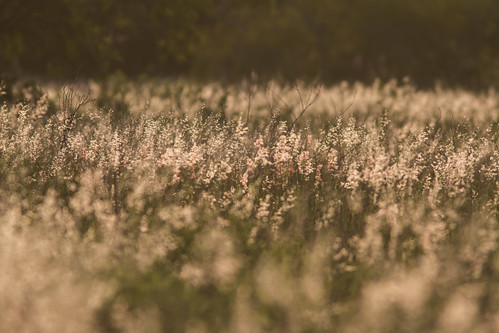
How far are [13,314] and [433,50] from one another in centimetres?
1866

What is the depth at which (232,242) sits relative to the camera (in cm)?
287

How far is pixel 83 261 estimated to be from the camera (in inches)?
92.1

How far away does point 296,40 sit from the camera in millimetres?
20188

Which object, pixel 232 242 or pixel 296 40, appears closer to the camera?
pixel 232 242

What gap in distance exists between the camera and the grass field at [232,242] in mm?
2074

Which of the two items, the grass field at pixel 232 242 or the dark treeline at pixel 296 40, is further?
the dark treeline at pixel 296 40

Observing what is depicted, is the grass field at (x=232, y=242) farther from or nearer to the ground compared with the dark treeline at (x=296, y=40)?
nearer to the ground

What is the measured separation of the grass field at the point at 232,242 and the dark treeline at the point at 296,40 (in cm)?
616

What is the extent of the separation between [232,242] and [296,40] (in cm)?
1814

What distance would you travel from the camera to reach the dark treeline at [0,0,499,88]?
34.1 feet

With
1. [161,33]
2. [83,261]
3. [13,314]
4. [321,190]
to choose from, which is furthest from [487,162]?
[161,33]

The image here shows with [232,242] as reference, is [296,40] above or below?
above

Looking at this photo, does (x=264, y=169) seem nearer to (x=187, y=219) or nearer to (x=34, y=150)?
(x=187, y=219)

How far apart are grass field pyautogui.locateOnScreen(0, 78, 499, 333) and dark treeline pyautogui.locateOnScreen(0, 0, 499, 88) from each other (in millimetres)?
6161
